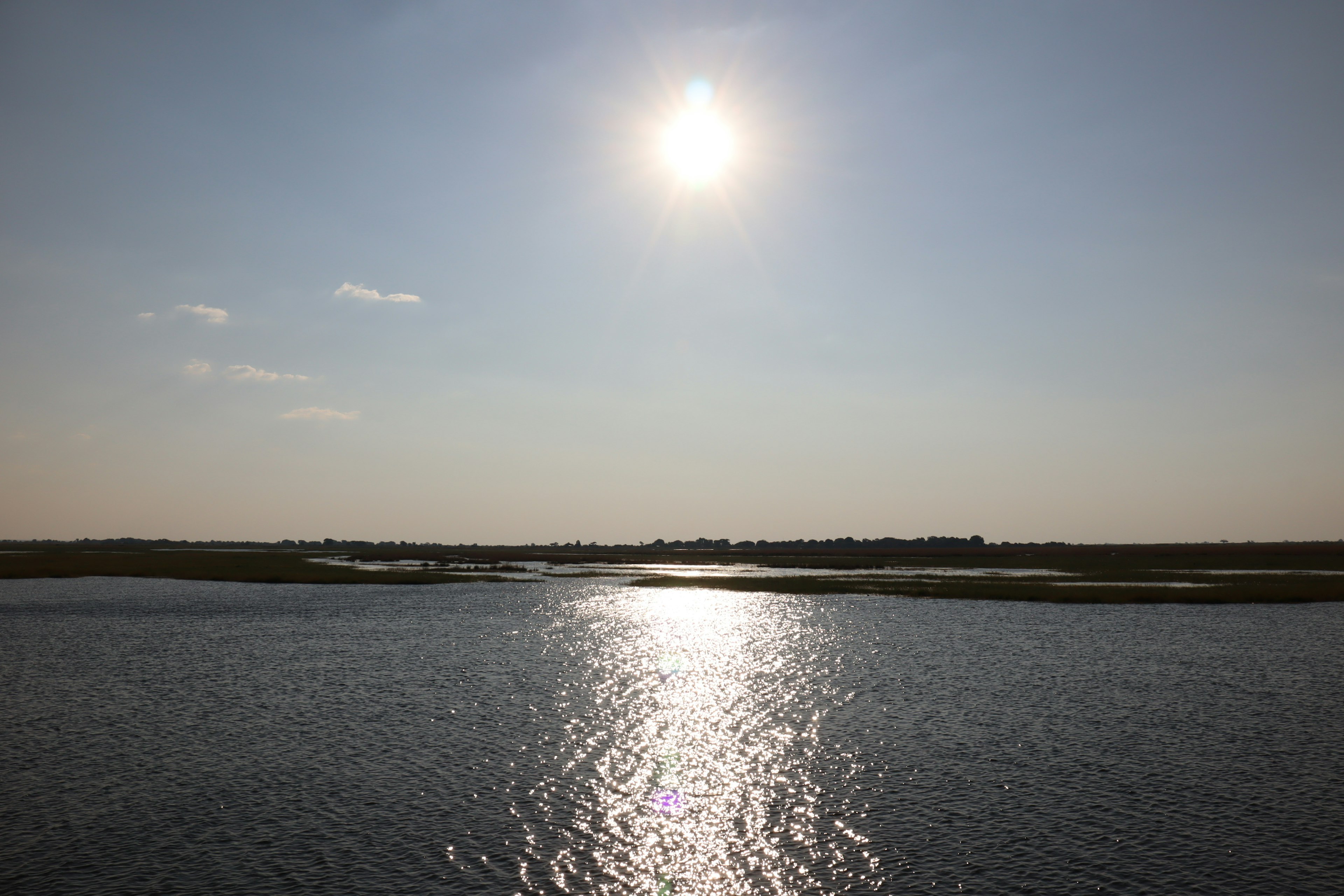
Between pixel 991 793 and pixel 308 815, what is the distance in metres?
18.2

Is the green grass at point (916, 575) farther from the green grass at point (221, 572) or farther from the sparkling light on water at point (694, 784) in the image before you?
the sparkling light on water at point (694, 784)

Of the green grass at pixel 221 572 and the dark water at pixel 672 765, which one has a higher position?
the green grass at pixel 221 572

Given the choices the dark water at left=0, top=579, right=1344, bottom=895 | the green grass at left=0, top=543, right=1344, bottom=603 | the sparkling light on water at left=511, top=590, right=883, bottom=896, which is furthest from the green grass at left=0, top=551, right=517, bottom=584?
the sparkling light on water at left=511, top=590, right=883, bottom=896

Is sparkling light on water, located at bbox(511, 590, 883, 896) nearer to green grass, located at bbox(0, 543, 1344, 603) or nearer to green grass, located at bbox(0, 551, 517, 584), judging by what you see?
green grass, located at bbox(0, 543, 1344, 603)

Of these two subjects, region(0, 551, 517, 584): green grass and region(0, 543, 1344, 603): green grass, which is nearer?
region(0, 543, 1344, 603): green grass

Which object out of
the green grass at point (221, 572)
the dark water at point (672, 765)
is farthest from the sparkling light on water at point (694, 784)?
the green grass at point (221, 572)

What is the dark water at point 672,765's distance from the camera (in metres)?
16.4

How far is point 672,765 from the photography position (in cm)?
2389

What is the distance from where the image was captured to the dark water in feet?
53.7

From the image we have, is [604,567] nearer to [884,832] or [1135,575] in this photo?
[1135,575]

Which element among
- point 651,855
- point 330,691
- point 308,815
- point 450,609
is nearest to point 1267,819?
point 651,855

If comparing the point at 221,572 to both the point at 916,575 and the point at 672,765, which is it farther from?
the point at 672,765

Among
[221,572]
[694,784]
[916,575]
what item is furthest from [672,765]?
[221,572]

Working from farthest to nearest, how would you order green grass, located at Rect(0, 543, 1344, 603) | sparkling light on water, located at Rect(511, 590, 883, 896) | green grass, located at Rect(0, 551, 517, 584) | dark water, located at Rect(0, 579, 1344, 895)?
green grass, located at Rect(0, 551, 517, 584), green grass, located at Rect(0, 543, 1344, 603), dark water, located at Rect(0, 579, 1344, 895), sparkling light on water, located at Rect(511, 590, 883, 896)
